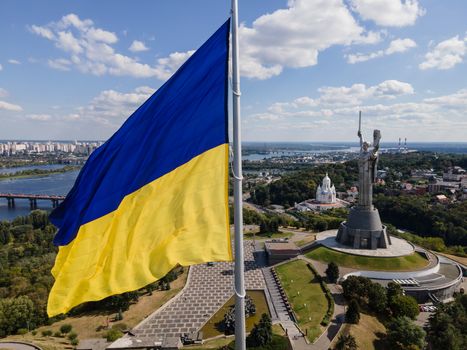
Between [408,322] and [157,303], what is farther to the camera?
[157,303]

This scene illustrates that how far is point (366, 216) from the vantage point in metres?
27.5

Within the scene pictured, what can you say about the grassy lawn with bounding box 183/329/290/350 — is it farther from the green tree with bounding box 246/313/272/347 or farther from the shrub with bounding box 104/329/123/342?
the shrub with bounding box 104/329/123/342

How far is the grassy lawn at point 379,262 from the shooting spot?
2492 cm

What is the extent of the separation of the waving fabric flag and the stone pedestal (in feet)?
79.6

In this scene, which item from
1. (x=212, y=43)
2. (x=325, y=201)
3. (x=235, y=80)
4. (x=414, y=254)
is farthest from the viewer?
(x=325, y=201)

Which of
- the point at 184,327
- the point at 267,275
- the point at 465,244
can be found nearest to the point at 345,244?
the point at 267,275

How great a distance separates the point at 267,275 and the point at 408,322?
37.7ft

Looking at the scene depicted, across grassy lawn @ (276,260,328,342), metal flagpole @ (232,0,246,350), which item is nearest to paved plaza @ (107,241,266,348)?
grassy lawn @ (276,260,328,342)

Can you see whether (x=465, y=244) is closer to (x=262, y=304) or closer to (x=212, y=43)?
(x=262, y=304)

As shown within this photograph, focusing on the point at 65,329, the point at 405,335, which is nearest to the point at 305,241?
the point at 405,335

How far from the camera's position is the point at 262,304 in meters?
22.4

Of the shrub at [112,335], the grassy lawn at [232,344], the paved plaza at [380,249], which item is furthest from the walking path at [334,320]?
the shrub at [112,335]

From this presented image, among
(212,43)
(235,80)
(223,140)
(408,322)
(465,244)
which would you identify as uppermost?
(212,43)

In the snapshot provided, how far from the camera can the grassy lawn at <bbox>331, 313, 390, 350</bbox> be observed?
17.3 metres
